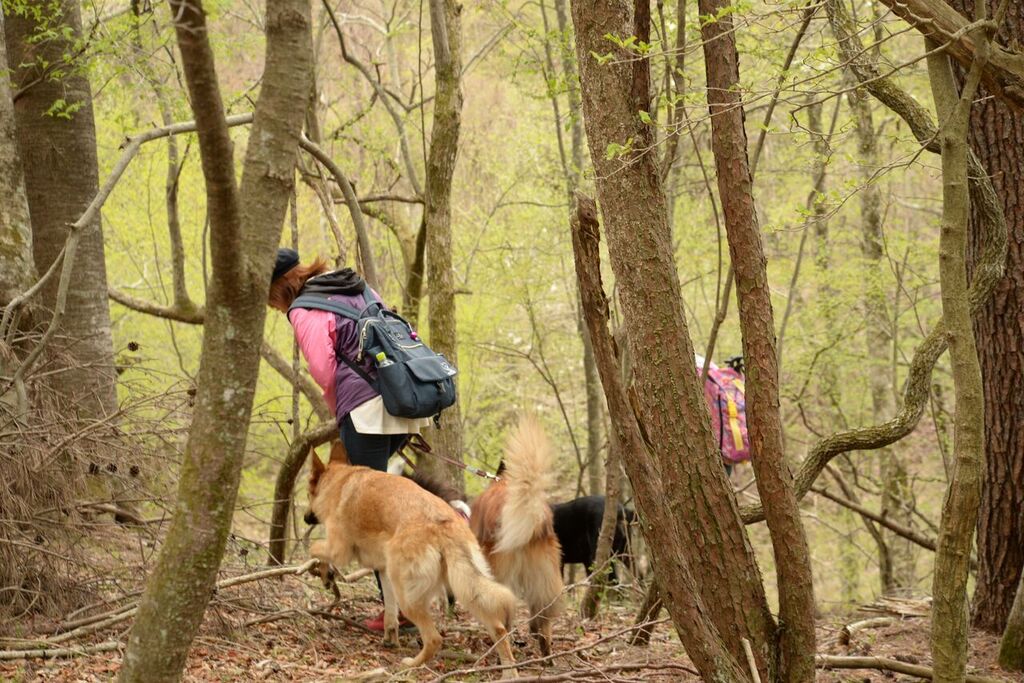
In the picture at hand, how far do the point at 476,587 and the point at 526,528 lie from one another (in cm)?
61

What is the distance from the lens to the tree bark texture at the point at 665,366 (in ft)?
14.7

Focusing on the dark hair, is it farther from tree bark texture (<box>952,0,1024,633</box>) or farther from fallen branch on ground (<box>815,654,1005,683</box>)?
tree bark texture (<box>952,0,1024,633</box>)

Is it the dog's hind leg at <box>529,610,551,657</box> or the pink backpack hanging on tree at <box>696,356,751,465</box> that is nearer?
the dog's hind leg at <box>529,610,551,657</box>

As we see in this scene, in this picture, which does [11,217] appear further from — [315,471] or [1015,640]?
[1015,640]

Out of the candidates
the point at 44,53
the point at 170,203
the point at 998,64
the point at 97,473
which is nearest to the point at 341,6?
the point at 170,203

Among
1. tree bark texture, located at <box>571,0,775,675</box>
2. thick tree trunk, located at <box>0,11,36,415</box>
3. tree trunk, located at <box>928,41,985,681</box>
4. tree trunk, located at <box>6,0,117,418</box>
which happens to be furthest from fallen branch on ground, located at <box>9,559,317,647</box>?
tree trunk, located at <box>928,41,985,681</box>

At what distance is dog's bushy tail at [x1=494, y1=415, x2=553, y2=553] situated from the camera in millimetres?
5316

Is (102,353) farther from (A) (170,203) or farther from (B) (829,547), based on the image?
(B) (829,547)

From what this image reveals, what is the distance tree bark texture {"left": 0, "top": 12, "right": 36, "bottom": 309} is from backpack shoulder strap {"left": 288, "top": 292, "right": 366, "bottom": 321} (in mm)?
1645

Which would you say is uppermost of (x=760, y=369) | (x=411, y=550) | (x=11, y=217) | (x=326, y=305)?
(x=11, y=217)

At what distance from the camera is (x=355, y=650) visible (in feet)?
17.9

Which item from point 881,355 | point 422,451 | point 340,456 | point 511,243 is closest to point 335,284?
point 340,456

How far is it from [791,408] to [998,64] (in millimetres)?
13461

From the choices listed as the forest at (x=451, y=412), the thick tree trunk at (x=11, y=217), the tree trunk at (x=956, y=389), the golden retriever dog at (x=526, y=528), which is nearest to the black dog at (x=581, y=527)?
the forest at (x=451, y=412)
